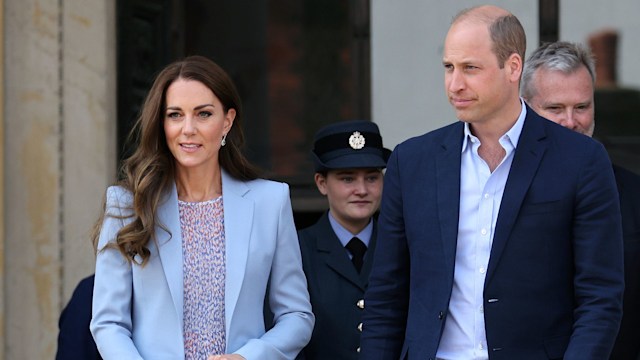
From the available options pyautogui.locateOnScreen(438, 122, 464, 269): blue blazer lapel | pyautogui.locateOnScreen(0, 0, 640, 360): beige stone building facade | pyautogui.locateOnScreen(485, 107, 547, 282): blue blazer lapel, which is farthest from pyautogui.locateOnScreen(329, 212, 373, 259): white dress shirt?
pyautogui.locateOnScreen(0, 0, 640, 360): beige stone building facade

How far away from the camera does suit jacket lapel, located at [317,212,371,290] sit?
4848mm

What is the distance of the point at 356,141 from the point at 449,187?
1.43 meters

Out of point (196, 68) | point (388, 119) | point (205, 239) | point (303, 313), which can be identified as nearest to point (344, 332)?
point (303, 313)

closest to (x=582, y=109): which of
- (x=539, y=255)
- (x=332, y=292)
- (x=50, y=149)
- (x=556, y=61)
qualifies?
(x=556, y=61)

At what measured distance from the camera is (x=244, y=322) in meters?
4.08

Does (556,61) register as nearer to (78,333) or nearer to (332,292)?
(332,292)

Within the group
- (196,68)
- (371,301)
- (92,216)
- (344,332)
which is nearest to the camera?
(371,301)

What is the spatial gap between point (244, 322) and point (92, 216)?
8.74 ft

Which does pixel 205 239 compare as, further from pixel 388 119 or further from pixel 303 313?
pixel 388 119

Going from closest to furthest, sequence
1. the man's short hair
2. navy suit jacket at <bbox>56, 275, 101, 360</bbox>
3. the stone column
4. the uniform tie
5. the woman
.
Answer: the woman, the man's short hair, navy suit jacket at <bbox>56, 275, 101, 360</bbox>, the uniform tie, the stone column

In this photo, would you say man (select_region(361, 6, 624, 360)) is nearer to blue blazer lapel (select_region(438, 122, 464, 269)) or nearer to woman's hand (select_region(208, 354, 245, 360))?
blue blazer lapel (select_region(438, 122, 464, 269))

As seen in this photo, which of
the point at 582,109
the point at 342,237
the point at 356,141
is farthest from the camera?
the point at 356,141

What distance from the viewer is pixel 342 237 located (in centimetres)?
500

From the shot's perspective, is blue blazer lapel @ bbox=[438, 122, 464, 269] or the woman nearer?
blue blazer lapel @ bbox=[438, 122, 464, 269]
